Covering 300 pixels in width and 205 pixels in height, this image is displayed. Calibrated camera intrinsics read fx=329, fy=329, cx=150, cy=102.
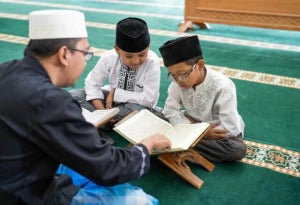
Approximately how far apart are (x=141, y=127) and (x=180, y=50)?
0.48 metres

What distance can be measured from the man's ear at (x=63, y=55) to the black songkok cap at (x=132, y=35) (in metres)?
0.90

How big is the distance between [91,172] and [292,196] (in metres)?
1.20

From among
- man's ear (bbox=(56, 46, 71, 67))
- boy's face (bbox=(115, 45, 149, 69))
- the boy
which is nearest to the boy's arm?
the boy

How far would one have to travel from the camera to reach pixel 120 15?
5117mm

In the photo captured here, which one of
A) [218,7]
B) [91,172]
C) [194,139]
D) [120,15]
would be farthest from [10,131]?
[120,15]

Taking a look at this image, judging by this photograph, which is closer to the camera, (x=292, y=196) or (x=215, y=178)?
(x=292, y=196)

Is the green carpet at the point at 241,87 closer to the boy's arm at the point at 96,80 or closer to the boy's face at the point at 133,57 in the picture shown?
the boy's arm at the point at 96,80

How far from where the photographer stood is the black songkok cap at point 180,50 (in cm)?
178

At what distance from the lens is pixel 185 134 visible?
5.63ft

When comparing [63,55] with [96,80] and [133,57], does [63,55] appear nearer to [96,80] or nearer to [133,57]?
[133,57]

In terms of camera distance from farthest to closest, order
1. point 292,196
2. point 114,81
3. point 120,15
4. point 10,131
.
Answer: point 120,15, point 114,81, point 292,196, point 10,131

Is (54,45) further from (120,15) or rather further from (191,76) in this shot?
(120,15)

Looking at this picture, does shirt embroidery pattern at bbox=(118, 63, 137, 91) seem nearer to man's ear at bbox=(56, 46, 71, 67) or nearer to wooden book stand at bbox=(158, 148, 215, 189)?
wooden book stand at bbox=(158, 148, 215, 189)

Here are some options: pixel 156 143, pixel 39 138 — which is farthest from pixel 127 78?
pixel 39 138
